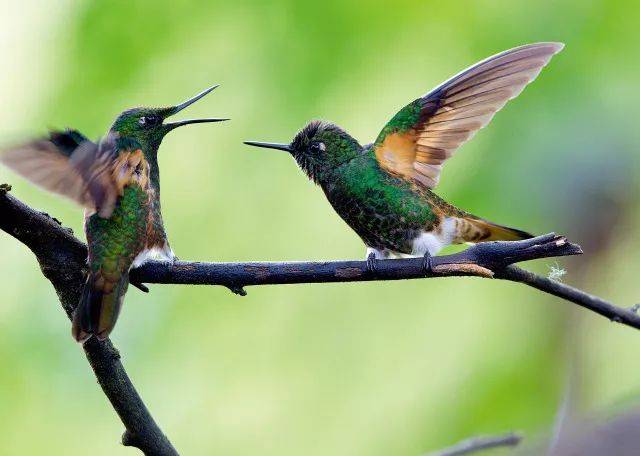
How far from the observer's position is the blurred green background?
352 cm

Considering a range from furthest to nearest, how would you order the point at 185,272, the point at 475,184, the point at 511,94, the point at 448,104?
the point at 475,184 → the point at 448,104 → the point at 511,94 → the point at 185,272

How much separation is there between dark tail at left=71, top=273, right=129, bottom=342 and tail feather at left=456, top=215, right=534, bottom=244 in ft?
4.35

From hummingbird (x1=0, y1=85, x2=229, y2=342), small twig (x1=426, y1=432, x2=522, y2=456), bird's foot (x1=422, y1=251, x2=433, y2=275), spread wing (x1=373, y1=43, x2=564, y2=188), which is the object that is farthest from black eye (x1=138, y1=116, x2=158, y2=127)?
small twig (x1=426, y1=432, x2=522, y2=456)

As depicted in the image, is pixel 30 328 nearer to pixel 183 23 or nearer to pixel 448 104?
pixel 183 23

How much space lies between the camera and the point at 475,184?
3549 millimetres

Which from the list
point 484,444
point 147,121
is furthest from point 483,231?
point 147,121

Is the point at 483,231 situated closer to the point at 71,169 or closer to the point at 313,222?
the point at 313,222

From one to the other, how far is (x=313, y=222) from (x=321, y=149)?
2.10ft

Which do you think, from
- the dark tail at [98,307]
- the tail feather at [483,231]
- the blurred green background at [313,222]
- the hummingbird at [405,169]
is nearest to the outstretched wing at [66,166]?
the dark tail at [98,307]

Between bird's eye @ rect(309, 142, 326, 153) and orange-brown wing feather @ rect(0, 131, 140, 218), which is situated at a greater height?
bird's eye @ rect(309, 142, 326, 153)

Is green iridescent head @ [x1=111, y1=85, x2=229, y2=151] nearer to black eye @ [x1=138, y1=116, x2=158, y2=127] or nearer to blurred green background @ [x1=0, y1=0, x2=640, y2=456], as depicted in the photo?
black eye @ [x1=138, y1=116, x2=158, y2=127]

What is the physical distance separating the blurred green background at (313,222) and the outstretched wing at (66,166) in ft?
3.06

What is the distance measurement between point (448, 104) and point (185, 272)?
5.12ft

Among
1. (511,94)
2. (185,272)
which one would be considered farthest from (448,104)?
(185,272)
